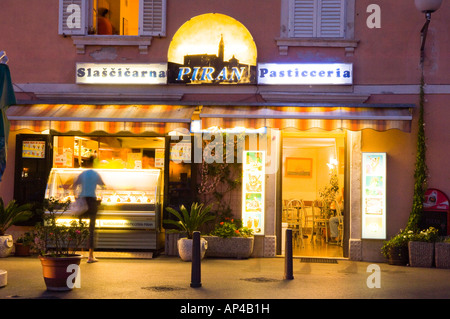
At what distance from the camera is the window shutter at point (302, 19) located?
14250 millimetres

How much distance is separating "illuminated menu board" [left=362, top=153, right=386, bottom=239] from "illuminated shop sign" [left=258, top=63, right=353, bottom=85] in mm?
1778

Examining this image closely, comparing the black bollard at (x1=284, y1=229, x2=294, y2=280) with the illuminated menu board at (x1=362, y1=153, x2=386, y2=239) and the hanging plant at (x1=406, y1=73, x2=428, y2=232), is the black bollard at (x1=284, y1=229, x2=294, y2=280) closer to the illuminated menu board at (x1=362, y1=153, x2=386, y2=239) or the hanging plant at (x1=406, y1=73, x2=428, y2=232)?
the illuminated menu board at (x1=362, y1=153, x2=386, y2=239)

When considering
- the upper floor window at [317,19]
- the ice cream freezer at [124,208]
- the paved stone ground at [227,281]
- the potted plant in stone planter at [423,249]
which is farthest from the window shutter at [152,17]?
→ the potted plant in stone planter at [423,249]

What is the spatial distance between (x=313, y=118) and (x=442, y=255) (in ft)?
12.3

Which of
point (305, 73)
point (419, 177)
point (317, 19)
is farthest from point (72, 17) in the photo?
point (419, 177)

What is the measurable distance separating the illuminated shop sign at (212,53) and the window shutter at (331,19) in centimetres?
159

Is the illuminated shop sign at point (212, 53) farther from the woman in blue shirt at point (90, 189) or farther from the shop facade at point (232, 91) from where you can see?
the woman in blue shirt at point (90, 189)

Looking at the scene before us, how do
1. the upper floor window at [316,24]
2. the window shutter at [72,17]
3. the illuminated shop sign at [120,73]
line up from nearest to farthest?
the upper floor window at [316,24], the illuminated shop sign at [120,73], the window shutter at [72,17]

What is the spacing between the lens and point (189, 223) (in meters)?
13.4

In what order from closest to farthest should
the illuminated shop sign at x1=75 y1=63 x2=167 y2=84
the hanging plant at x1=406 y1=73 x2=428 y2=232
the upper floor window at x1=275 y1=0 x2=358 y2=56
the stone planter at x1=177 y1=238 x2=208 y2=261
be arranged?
the stone planter at x1=177 y1=238 x2=208 y2=261 → the hanging plant at x1=406 y1=73 x2=428 y2=232 → the upper floor window at x1=275 y1=0 x2=358 y2=56 → the illuminated shop sign at x1=75 y1=63 x2=167 y2=84

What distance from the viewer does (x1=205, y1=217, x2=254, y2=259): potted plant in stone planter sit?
1370 centimetres

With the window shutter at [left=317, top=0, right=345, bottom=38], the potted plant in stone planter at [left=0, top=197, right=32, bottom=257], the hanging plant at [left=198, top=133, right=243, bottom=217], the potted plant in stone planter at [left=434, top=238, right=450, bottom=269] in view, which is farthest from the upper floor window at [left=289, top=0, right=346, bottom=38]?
the potted plant in stone planter at [left=0, top=197, right=32, bottom=257]

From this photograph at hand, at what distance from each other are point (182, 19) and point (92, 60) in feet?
7.31
